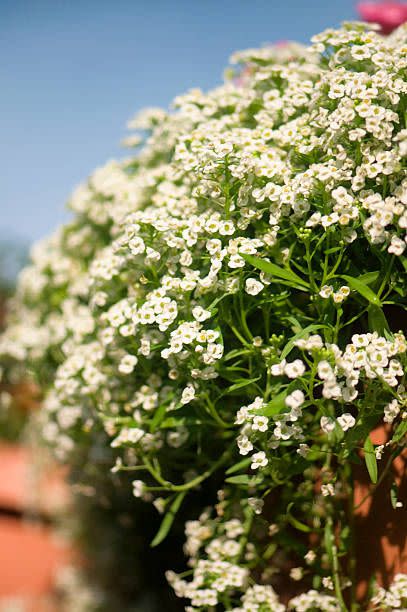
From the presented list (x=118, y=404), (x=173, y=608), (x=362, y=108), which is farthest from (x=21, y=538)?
(x=362, y=108)

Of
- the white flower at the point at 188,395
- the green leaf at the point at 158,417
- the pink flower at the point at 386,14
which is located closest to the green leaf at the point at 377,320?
the white flower at the point at 188,395

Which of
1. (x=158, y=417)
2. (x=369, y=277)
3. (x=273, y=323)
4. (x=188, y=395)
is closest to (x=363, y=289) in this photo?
(x=369, y=277)

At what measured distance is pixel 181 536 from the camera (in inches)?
87.7

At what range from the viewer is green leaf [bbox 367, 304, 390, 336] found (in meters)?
1.26

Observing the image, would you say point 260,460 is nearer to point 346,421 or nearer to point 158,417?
point 346,421

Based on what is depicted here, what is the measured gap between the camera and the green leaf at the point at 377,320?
126cm

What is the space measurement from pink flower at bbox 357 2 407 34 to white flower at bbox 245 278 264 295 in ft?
7.85

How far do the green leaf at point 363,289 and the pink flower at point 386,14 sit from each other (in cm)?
237

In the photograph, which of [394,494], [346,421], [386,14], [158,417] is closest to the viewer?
[346,421]

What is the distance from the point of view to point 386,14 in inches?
126

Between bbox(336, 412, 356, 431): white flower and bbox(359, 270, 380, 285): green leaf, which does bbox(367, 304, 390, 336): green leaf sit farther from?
bbox(336, 412, 356, 431): white flower

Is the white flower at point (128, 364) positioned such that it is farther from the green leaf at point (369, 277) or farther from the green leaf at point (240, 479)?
the green leaf at point (369, 277)

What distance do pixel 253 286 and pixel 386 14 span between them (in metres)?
2.50

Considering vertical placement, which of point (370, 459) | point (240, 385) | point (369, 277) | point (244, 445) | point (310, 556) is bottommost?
point (310, 556)
